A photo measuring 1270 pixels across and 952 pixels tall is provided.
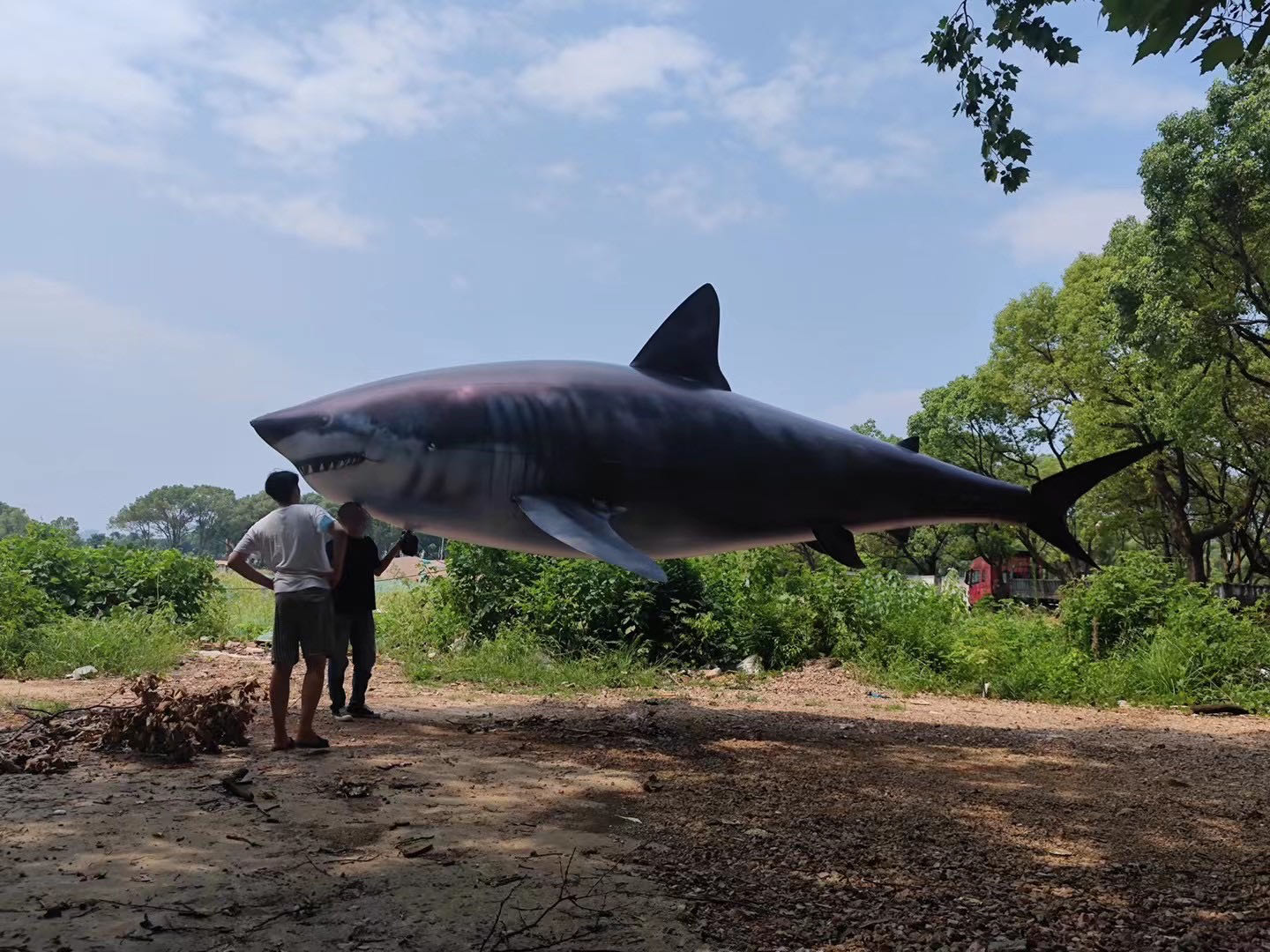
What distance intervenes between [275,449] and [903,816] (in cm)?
405

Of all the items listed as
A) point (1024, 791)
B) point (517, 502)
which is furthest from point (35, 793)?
point (1024, 791)

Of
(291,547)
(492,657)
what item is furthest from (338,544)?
(492,657)

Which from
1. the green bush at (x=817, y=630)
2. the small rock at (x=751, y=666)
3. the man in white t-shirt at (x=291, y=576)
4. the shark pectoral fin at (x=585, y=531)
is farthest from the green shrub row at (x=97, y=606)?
the shark pectoral fin at (x=585, y=531)

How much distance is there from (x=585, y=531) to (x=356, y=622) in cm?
267

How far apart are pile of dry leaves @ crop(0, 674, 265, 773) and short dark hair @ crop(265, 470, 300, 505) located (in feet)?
4.24

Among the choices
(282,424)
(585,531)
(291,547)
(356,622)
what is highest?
(282,424)

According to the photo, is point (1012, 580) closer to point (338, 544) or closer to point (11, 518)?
point (338, 544)

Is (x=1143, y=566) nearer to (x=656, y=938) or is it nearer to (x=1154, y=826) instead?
(x=1154, y=826)

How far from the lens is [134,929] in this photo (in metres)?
3.09

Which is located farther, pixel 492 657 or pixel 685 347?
pixel 492 657

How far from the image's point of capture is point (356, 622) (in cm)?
740

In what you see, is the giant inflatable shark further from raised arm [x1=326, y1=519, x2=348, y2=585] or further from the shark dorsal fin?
raised arm [x1=326, y1=519, x2=348, y2=585]

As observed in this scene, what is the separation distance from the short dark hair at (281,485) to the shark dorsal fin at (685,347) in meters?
2.24

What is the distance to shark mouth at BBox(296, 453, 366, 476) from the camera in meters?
5.74
